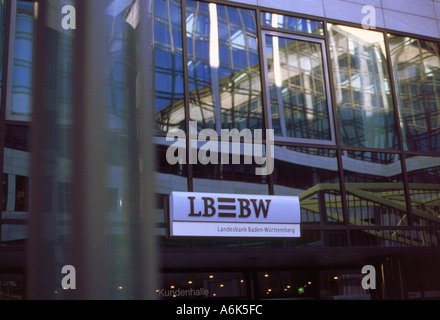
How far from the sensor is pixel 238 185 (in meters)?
9.60

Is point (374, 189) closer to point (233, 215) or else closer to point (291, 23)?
point (233, 215)

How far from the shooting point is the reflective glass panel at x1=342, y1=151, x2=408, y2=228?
34.0 feet

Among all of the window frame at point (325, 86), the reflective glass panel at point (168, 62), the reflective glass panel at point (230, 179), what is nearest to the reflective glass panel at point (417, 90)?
the window frame at point (325, 86)

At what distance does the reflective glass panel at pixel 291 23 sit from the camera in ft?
35.2

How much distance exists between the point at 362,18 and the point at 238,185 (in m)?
4.63

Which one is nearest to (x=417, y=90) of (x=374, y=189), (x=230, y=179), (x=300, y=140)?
(x=374, y=189)

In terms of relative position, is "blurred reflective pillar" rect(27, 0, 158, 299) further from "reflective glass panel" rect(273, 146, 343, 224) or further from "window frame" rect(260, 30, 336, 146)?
"window frame" rect(260, 30, 336, 146)

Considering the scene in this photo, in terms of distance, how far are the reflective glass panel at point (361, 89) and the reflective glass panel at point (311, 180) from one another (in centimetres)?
69

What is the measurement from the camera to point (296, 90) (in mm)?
10453

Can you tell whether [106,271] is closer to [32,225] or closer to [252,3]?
[32,225]

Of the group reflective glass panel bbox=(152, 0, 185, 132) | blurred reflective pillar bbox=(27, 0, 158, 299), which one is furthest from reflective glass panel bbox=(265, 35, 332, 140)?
blurred reflective pillar bbox=(27, 0, 158, 299)

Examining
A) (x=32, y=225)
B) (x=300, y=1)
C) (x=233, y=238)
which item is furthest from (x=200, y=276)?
(x=32, y=225)

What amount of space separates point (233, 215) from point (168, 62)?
9.22ft

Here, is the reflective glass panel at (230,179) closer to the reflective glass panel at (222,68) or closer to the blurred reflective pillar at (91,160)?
the reflective glass panel at (222,68)
